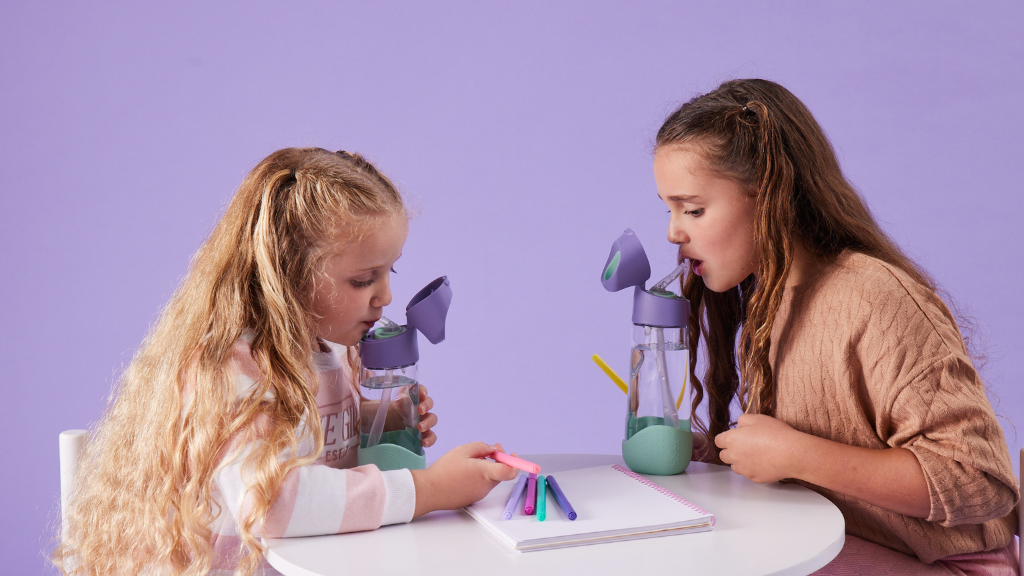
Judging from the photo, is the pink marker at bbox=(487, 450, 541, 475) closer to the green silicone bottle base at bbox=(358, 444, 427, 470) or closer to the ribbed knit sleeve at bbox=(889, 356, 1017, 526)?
the green silicone bottle base at bbox=(358, 444, 427, 470)

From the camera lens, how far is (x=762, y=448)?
107 centimetres

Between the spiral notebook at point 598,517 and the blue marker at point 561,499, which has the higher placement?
the blue marker at point 561,499

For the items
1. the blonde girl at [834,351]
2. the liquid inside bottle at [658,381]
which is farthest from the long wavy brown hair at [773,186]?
the liquid inside bottle at [658,381]

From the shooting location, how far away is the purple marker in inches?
37.3

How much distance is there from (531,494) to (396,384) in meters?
0.25

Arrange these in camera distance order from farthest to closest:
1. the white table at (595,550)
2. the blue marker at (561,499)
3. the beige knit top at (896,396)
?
the beige knit top at (896,396) < the blue marker at (561,499) < the white table at (595,550)

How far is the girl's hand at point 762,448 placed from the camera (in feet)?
3.47

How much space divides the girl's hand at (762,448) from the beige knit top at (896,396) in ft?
0.29

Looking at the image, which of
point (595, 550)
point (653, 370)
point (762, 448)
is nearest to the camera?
point (595, 550)

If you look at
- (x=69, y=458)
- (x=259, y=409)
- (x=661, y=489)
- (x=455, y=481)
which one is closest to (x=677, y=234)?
(x=661, y=489)

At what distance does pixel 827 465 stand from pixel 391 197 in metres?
0.62

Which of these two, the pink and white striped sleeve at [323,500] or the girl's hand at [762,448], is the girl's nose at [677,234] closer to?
the girl's hand at [762,448]

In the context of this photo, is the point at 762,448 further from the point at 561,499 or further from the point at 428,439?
the point at 428,439

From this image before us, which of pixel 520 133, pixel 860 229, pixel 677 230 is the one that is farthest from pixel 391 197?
pixel 520 133
